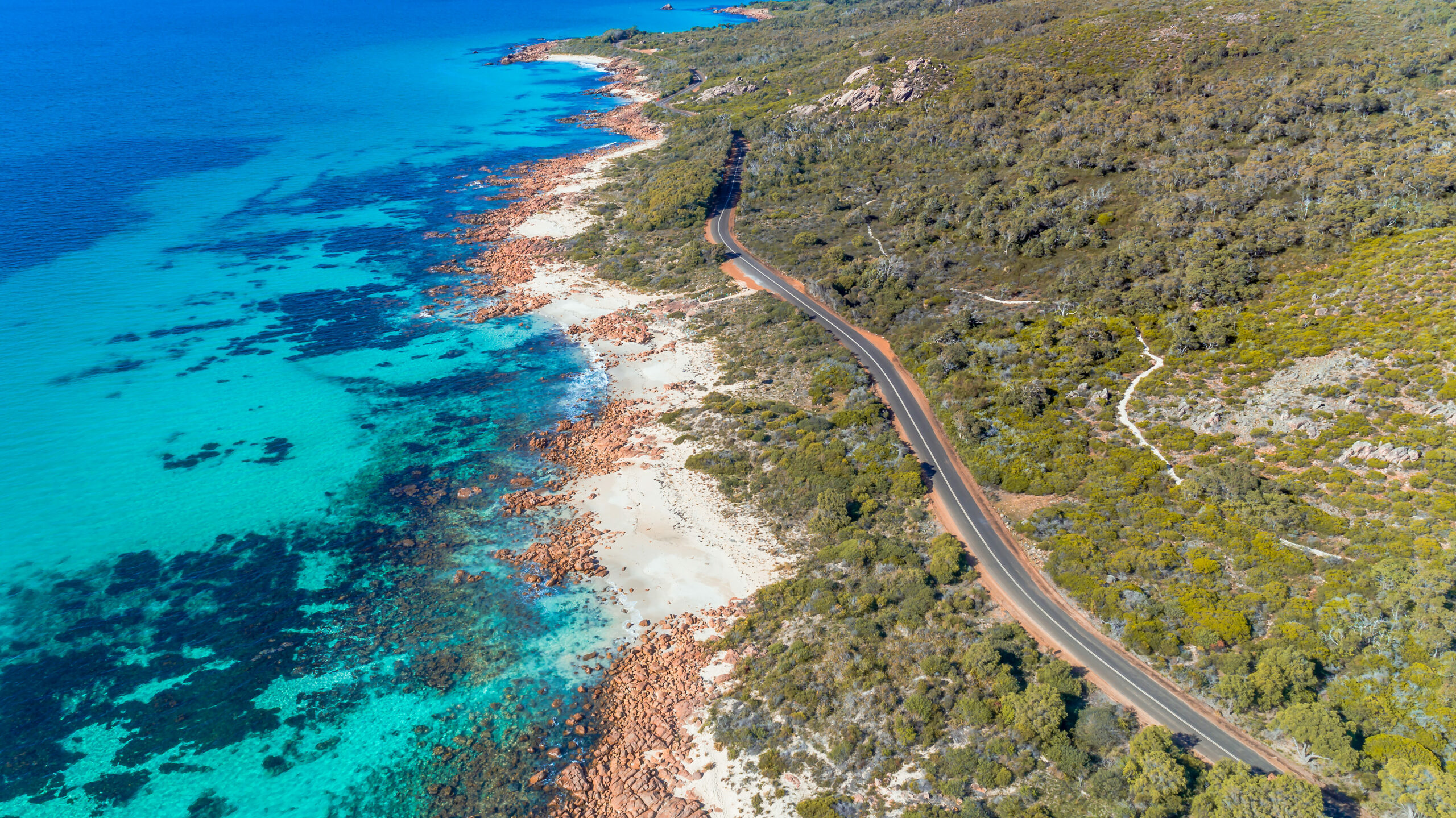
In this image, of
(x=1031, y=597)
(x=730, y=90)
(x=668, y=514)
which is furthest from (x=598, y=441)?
(x=730, y=90)

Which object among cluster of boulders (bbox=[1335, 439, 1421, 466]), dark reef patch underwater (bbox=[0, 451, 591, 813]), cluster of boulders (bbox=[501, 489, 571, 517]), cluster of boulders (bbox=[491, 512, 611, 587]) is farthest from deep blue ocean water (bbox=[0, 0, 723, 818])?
cluster of boulders (bbox=[1335, 439, 1421, 466])

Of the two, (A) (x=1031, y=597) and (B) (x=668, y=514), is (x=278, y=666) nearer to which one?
(B) (x=668, y=514)

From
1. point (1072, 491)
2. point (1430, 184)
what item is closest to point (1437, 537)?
point (1072, 491)

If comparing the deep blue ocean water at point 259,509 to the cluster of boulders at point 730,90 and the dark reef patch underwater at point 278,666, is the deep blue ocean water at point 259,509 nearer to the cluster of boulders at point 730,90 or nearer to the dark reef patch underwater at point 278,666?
the dark reef patch underwater at point 278,666

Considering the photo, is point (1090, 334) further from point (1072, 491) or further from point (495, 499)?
point (495, 499)

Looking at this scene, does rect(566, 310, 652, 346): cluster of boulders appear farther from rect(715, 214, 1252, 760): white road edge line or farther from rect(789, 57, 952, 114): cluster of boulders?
rect(789, 57, 952, 114): cluster of boulders

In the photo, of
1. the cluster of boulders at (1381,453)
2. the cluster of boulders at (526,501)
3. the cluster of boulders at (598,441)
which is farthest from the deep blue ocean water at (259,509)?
the cluster of boulders at (1381,453)
